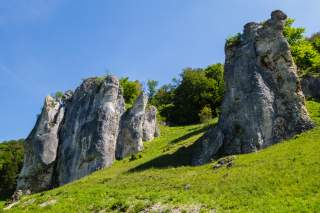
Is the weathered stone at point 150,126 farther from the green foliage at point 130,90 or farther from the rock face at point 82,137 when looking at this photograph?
the green foliage at point 130,90

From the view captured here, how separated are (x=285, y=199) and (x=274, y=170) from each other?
5173 mm

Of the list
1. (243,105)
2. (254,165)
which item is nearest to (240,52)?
(243,105)

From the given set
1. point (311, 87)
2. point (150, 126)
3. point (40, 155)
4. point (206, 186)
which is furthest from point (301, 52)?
point (206, 186)

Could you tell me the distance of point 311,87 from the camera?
187ft

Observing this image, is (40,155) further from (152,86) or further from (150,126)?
(152,86)

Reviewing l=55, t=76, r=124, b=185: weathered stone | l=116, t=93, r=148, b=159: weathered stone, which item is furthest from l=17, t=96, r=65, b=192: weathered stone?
l=116, t=93, r=148, b=159: weathered stone

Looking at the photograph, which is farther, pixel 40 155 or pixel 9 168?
pixel 9 168

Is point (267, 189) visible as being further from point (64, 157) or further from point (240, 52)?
point (64, 157)

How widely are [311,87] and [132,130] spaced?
22.5 metres

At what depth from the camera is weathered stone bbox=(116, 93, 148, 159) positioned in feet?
180

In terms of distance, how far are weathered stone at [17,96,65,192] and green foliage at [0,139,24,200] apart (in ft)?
40.0

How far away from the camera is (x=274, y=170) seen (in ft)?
104

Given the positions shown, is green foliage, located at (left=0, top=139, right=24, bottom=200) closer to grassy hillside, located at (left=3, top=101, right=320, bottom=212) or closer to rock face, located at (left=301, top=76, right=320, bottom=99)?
grassy hillside, located at (left=3, top=101, right=320, bottom=212)

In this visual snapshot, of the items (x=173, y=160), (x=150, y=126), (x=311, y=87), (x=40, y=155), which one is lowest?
(x=173, y=160)
